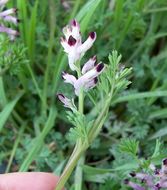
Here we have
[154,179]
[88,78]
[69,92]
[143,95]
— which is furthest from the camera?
[69,92]

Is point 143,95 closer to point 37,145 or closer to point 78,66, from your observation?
point 37,145

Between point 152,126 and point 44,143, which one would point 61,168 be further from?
point 152,126

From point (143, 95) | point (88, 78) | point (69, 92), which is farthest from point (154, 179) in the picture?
point (69, 92)

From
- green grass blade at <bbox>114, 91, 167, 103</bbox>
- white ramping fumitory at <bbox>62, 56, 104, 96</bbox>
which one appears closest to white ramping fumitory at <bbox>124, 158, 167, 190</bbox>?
white ramping fumitory at <bbox>62, 56, 104, 96</bbox>

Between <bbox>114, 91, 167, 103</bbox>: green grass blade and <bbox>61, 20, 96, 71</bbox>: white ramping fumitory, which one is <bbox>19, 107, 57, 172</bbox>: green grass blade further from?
<bbox>61, 20, 96, 71</bbox>: white ramping fumitory

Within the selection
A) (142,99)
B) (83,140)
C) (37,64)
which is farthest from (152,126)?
(83,140)
